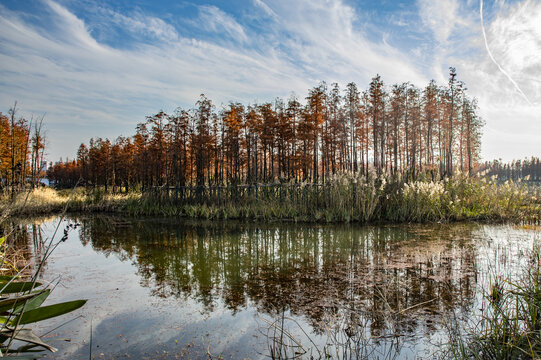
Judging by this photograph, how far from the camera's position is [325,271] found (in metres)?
4.91

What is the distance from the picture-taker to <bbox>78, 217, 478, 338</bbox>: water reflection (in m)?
3.28

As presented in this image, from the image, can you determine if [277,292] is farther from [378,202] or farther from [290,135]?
[290,135]

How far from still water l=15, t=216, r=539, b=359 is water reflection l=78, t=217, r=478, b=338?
2 centimetres

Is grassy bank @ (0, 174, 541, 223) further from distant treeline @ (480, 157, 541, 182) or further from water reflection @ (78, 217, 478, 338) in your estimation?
distant treeline @ (480, 157, 541, 182)

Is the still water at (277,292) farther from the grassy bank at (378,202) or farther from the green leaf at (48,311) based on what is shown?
the grassy bank at (378,202)

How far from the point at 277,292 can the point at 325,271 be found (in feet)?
3.87

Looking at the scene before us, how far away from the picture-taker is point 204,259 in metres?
6.05

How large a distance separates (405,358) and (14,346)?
325 cm

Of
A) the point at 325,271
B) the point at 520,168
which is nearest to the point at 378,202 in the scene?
the point at 325,271

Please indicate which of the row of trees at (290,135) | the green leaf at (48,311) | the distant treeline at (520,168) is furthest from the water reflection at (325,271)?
the distant treeline at (520,168)

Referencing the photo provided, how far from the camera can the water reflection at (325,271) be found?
10.8ft

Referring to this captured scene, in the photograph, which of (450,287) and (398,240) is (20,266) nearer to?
(450,287)

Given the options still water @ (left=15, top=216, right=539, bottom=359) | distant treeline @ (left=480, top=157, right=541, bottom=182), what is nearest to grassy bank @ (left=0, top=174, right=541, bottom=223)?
still water @ (left=15, top=216, right=539, bottom=359)

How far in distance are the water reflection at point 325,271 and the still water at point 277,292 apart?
2cm
